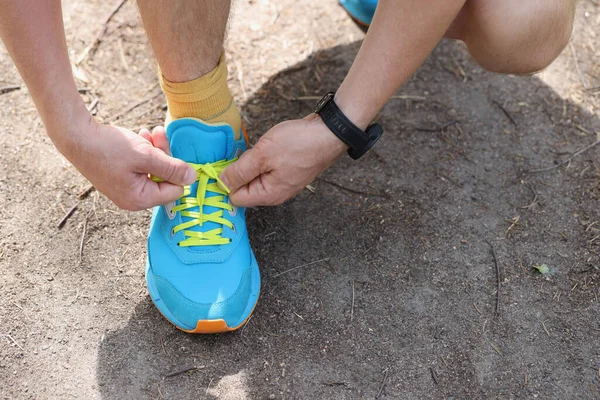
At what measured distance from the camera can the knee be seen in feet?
4.83

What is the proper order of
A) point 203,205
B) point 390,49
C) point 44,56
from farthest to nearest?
point 203,205, point 390,49, point 44,56

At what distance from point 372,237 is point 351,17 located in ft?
3.28

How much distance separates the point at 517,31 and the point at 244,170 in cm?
→ 77

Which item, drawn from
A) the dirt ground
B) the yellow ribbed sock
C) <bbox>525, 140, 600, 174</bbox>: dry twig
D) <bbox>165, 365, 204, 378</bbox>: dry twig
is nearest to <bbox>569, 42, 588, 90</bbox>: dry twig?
the dirt ground

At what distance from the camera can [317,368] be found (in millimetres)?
1438

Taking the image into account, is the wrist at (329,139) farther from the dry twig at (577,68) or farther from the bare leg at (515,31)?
the dry twig at (577,68)

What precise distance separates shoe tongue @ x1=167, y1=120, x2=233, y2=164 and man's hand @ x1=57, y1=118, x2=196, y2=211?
12 cm

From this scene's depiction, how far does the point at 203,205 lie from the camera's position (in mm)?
1547

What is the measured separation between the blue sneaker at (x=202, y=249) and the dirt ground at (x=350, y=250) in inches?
3.3

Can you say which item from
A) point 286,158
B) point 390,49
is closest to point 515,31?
point 390,49

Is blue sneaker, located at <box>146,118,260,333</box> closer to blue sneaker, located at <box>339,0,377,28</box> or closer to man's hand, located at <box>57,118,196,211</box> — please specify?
man's hand, located at <box>57,118,196,211</box>

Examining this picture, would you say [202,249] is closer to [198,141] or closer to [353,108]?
[198,141]

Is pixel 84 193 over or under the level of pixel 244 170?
under

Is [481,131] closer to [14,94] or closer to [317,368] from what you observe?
[317,368]
